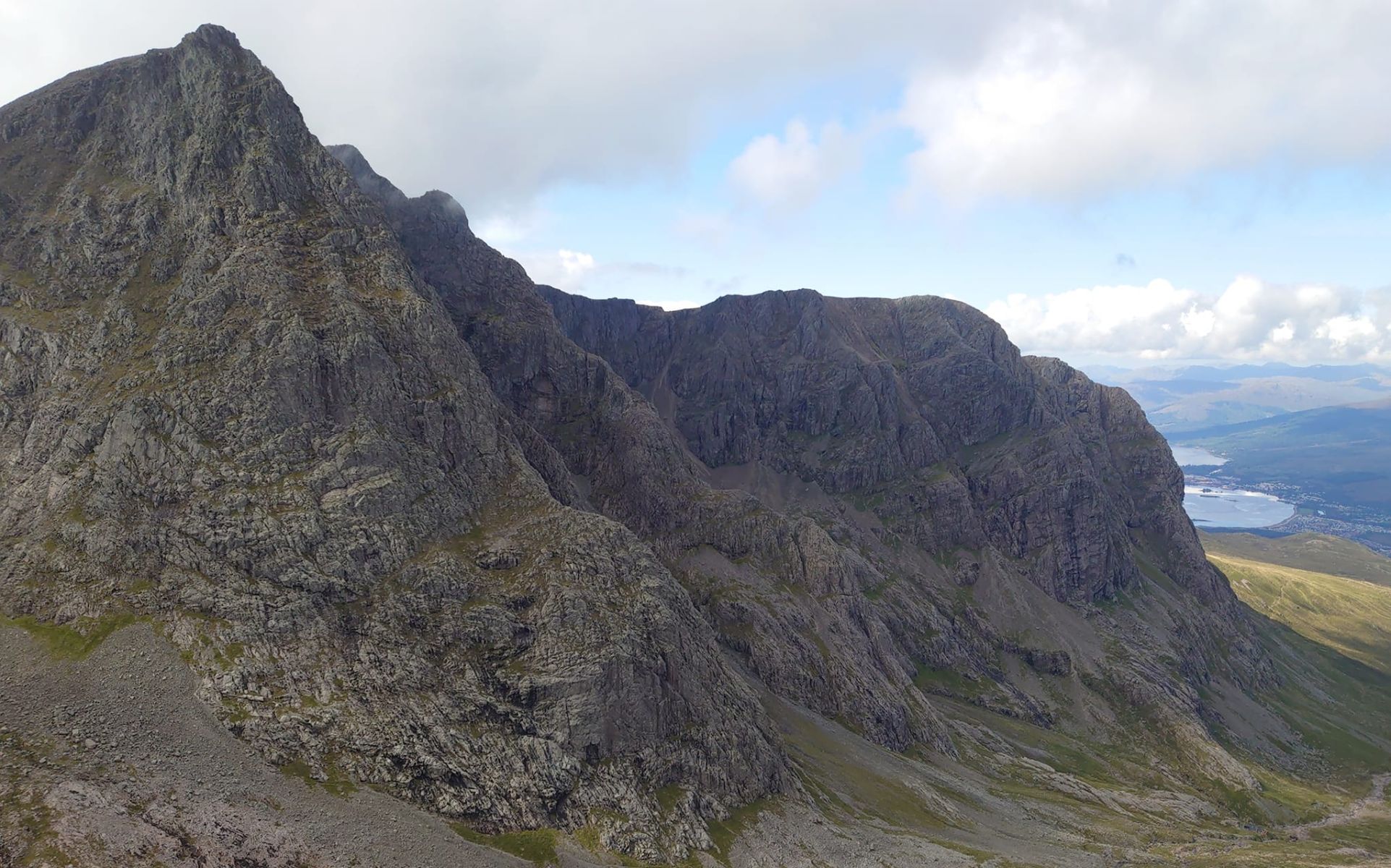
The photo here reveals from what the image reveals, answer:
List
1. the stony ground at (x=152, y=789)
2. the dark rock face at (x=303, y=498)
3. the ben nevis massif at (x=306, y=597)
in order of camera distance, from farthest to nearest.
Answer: the dark rock face at (x=303, y=498), the ben nevis massif at (x=306, y=597), the stony ground at (x=152, y=789)

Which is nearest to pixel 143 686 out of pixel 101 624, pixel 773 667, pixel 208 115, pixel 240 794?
pixel 101 624

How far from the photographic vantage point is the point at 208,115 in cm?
14138

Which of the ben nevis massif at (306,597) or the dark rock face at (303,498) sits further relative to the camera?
the dark rock face at (303,498)

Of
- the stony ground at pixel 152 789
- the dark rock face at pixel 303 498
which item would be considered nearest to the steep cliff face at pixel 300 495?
the dark rock face at pixel 303 498

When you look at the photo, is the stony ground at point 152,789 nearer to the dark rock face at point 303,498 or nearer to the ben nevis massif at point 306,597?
the ben nevis massif at point 306,597

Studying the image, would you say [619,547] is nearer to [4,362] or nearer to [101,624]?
[101,624]

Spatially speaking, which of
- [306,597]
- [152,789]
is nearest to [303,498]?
[306,597]

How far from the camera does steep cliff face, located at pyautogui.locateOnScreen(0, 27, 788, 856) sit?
328ft

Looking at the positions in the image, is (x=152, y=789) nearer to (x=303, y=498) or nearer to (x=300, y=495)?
(x=303, y=498)

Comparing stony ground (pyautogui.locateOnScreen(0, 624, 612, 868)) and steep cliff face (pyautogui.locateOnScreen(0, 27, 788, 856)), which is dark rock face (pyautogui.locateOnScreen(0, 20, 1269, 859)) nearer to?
steep cliff face (pyautogui.locateOnScreen(0, 27, 788, 856))

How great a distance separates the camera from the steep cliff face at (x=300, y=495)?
10000 cm

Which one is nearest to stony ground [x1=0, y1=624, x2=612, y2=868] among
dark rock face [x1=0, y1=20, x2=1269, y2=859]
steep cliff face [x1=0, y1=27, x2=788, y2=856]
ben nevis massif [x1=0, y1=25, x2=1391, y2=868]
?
ben nevis massif [x1=0, y1=25, x2=1391, y2=868]

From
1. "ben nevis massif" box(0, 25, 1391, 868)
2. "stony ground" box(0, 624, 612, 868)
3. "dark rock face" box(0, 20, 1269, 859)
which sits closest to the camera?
"stony ground" box(0, 624, 612, 868)

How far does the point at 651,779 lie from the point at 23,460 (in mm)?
113356
